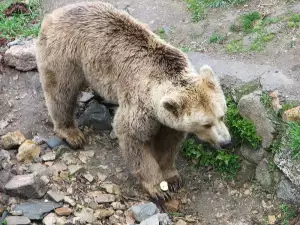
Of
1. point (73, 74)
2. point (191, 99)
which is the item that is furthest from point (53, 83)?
point (191, 99)

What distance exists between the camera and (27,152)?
7.12 meters

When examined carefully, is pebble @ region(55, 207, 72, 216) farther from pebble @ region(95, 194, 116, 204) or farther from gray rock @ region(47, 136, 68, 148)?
gray rock @ region(47, 136, 68, 148)

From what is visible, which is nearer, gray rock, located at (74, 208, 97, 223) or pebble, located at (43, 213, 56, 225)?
pebble, located at (43, 213, 56, 225)

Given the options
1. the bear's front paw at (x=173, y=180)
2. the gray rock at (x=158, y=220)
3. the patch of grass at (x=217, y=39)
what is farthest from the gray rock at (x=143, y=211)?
the patch of grass at (x=217, y=39)

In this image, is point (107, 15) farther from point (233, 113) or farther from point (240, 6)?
point (240, 6)

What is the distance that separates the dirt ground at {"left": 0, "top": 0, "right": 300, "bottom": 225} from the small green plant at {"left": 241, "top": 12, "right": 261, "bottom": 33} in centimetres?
27

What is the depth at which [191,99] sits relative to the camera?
5906 mm

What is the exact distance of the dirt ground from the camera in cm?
681

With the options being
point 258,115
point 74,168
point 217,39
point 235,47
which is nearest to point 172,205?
point 74,168

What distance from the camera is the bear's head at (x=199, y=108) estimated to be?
5879 mm

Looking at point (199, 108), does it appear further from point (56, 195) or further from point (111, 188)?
point (56, 195)

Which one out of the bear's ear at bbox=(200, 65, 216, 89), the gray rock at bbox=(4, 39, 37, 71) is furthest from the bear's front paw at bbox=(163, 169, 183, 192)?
the gray rock at bbox=(4, 39, 37, 71)

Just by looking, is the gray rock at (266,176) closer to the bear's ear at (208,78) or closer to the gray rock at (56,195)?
the bear's ear at (208,78)

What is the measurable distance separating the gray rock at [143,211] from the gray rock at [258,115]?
1.63 meters
